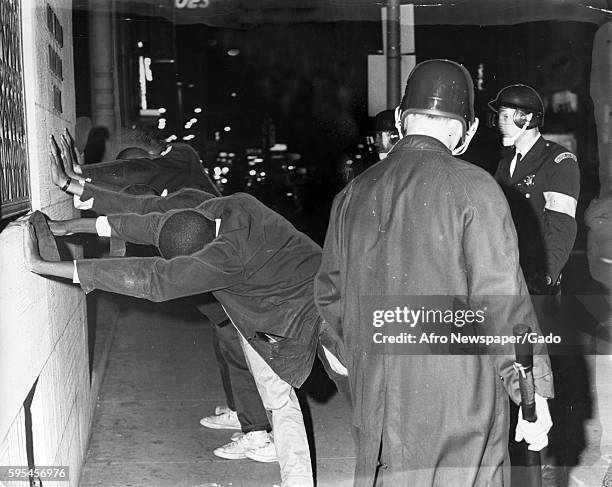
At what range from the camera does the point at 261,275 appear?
3668 mm

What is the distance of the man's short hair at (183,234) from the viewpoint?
3.35m

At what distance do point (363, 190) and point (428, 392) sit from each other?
0.65 m

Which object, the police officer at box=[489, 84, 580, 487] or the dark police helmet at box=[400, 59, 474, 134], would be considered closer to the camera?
the dark police helmet at box=[400, 59, 474, 134]

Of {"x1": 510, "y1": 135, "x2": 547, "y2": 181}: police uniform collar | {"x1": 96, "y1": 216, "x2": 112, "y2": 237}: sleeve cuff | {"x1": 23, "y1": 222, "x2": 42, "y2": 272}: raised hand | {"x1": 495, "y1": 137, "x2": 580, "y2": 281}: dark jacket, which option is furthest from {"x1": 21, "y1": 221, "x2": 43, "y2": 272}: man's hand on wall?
{"x1": 510, "y1": 135, "x2": 547, "y2": 181}: police uniform collar

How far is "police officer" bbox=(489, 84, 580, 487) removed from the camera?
430cm

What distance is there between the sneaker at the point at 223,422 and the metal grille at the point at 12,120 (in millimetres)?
2521

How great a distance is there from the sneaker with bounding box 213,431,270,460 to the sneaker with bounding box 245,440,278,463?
0.06ft

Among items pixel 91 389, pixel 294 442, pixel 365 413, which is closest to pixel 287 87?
pixel 91 389

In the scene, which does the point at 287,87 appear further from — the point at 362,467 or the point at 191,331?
the point at 362,467

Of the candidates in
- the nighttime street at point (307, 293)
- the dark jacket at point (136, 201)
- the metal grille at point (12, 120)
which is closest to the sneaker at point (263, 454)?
the nighttime street at point (307, 293)

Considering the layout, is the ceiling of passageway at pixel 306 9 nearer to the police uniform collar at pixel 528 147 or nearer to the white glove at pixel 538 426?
the police uniform collar at pixel 528 147

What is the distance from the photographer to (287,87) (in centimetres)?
1504

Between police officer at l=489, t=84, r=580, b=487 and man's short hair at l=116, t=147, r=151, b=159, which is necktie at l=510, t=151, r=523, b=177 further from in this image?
man's short hair at l=116, t=147, r=151, b=159

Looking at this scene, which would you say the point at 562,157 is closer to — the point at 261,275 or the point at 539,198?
the point at 539,198
